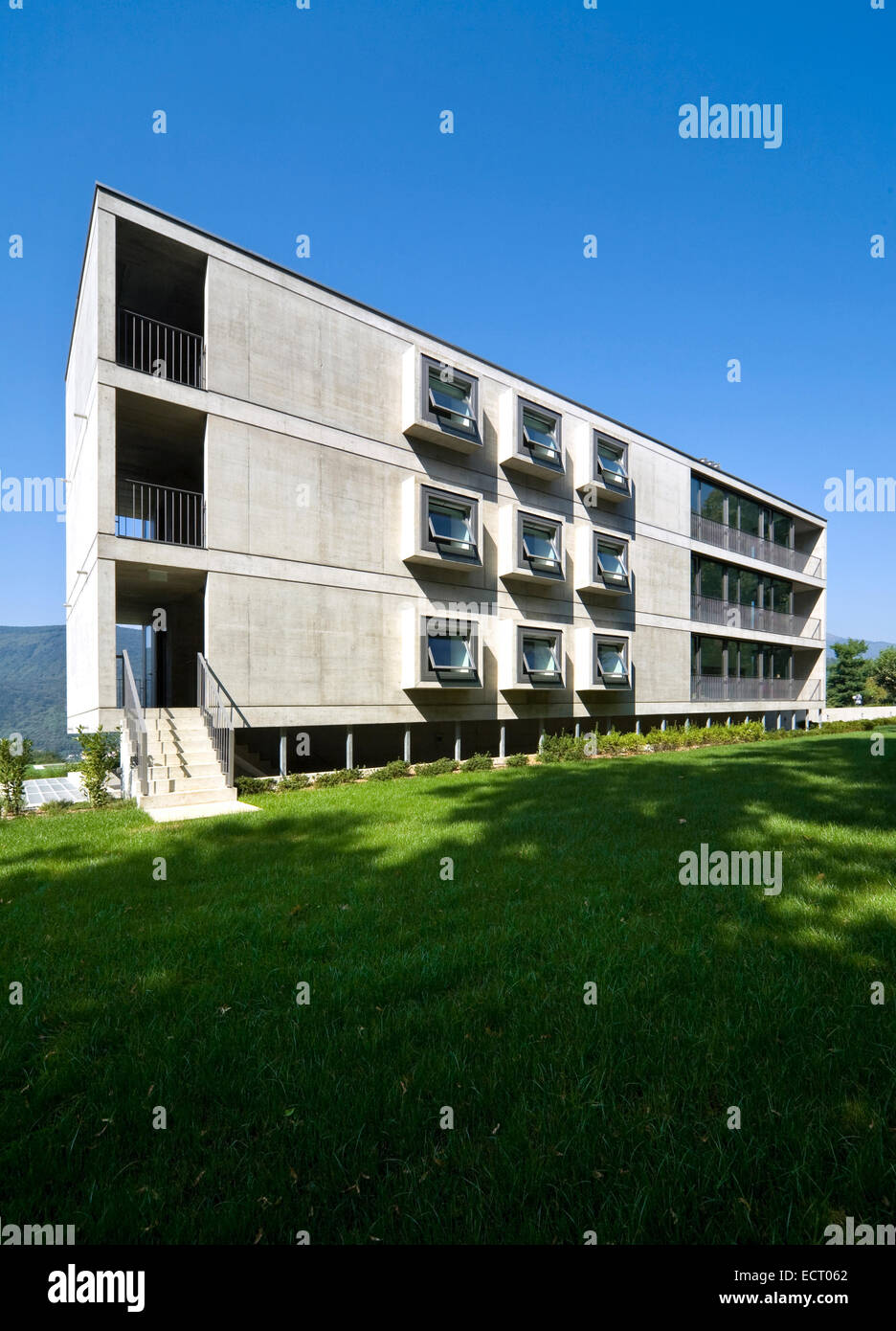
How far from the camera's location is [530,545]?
19.3m

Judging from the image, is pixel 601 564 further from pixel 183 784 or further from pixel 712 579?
pixel 183 784

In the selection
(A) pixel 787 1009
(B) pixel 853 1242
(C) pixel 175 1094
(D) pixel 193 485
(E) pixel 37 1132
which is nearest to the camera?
(B) pixel 853 1242

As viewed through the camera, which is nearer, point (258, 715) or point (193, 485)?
point (258, 715)

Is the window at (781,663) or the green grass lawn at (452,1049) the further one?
the window at (781,663)

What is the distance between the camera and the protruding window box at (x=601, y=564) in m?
20.9

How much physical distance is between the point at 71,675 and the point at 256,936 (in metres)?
13.9

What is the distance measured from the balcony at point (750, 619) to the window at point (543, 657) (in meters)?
9.66

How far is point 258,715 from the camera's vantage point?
1348 centimetres

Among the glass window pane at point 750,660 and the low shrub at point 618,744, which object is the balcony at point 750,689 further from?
the low shrub at point 618,744

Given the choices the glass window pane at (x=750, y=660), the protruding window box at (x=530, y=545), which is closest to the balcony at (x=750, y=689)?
the glass window pane at (x=750, y=660)

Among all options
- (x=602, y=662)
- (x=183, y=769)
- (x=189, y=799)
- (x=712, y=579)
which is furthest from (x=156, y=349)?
(x=712, y=579)

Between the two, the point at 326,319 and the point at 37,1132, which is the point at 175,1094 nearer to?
the point at 37,1132

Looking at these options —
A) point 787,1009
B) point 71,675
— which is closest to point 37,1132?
point 787,1009
